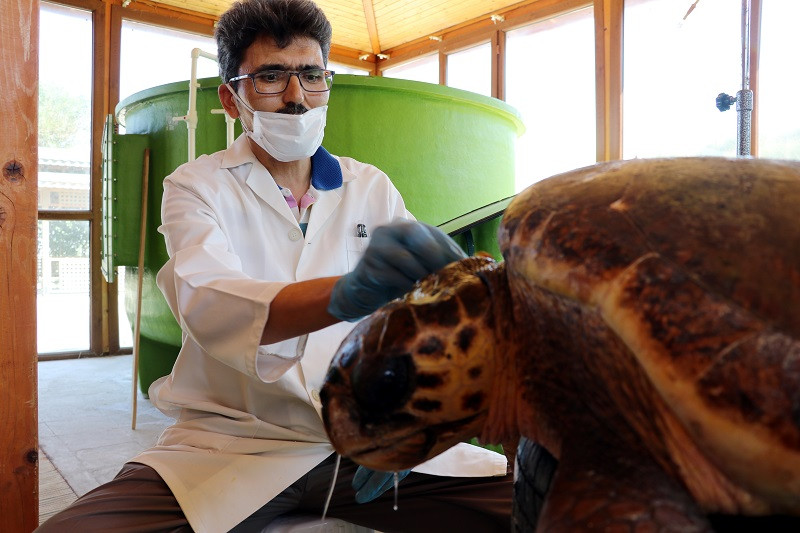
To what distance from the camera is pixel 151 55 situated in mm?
5344

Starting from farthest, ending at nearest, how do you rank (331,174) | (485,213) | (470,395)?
(485,213)
(331,174)
(470,395)

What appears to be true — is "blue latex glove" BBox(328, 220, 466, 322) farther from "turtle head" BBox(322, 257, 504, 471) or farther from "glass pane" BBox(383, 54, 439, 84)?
"glass pane" BBox(383, 54, 439, 84)

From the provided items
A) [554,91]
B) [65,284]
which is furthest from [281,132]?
[65,284]

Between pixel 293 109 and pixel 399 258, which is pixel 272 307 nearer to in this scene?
pixel 399 258

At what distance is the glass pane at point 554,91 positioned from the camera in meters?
4.96

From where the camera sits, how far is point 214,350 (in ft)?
3.16

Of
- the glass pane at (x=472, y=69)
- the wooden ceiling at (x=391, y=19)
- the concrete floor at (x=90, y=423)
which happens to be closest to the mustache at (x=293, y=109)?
the concrete floor at (x=90, y=423)

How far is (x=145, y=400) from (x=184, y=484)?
2.68 meters

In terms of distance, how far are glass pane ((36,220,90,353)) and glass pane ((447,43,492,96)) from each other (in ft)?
12.0

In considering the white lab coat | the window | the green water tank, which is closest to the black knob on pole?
the green water tank

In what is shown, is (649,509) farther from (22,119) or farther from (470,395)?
(22,119)

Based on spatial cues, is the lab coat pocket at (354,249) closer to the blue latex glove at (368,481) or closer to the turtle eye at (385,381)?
the blue latex glove at (368,481)

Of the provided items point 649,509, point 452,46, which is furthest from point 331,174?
point 452,46

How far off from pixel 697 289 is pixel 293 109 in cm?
112
